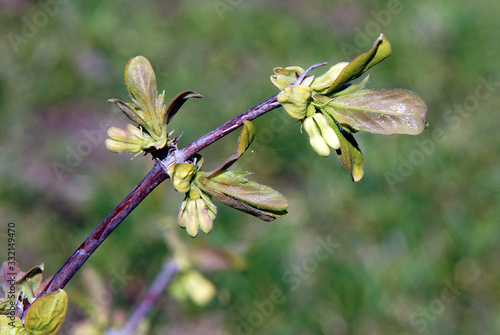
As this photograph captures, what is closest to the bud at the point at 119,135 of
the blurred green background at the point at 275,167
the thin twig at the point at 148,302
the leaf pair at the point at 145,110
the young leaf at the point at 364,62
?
the leaf pair at the point at 145,110

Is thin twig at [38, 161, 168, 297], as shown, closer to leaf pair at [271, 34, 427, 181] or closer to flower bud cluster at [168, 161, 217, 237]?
flower bud cluster at [168, 161, 217, 237]

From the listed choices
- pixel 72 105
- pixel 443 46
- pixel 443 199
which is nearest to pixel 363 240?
pixel 443 199

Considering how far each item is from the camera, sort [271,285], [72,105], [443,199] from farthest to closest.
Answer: [72,105] < [443,199] < [271,285]

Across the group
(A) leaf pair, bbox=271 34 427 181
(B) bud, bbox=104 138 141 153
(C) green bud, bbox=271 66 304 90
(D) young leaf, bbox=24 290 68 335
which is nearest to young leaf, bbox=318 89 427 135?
(A) leaf pair, bbox=271 34 427 181

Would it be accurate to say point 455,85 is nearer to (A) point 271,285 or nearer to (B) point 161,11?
(A) point 271,285

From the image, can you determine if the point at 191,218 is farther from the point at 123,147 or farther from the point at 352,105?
the point at 352,105
